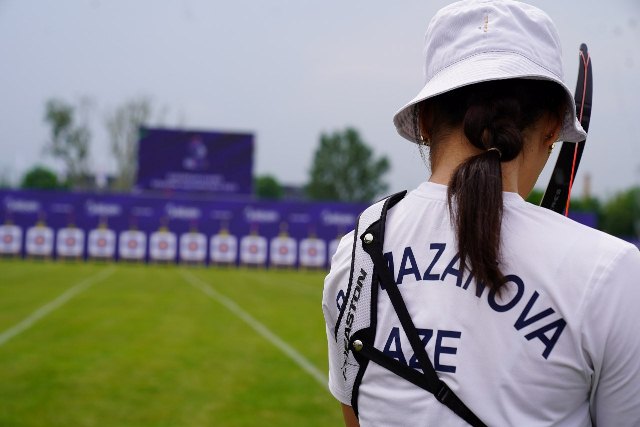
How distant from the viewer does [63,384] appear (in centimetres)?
558

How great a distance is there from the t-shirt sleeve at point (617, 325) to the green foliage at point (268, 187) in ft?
226

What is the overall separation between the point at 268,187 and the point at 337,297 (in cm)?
7006

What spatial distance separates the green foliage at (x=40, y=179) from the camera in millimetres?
59506

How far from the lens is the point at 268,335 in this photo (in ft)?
27.1

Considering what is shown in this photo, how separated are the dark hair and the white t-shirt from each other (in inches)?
1.1

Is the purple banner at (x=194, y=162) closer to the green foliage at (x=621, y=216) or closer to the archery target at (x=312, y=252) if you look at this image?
the archery target at (x=312, y=252)

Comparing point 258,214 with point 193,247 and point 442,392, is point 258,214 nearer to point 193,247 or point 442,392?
point 193,247

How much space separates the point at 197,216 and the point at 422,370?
2307 cm

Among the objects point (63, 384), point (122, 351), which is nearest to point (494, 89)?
point (63, 384)

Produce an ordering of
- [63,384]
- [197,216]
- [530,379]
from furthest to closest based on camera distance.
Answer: [197,216] < [63,384] < [530,379]

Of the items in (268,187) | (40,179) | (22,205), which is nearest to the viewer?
(22,205)

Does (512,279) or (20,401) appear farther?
(20,401)

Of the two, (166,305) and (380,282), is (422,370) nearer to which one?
(380,282)

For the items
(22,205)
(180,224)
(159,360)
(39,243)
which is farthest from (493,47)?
(22,205)
